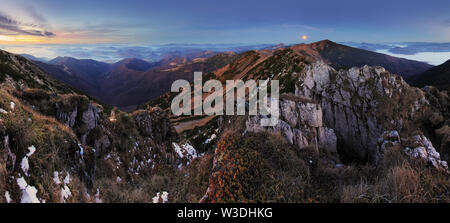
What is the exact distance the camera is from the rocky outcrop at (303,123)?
10.0 m

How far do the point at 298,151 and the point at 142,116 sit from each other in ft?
42.0

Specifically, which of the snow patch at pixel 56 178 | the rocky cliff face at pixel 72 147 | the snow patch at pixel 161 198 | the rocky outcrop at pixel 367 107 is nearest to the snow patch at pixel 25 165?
the rocky cliff face at pixel 72 147

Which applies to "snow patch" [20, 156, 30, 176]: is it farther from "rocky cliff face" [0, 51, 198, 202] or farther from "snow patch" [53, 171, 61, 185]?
"snow patch" [53, 171, 61, 185]

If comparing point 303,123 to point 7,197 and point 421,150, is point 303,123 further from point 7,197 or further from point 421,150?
point 7,197

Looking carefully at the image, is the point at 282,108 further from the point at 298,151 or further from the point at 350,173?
the point at 350,173

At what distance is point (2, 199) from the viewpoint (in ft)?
11.8

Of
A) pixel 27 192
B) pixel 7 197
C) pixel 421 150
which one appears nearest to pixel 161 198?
pixel 27 192

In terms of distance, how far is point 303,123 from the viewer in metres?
12.8

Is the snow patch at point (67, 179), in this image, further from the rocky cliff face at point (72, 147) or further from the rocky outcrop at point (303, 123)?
the rocky outcrop at point (303, 123)

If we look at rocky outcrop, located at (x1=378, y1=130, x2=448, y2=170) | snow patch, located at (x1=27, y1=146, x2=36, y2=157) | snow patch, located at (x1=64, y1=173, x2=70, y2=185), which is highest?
snow patch, located at (x1=27, y1=146, x2=36, y2=157)

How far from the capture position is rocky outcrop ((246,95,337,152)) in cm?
1002

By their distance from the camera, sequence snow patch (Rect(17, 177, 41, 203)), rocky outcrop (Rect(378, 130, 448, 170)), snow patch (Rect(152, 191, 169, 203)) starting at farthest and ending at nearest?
snow patch (Rect(152, 191, 169, 203)) → rocky outcrop (Rect(378, 130, 448, 170)) → snow patch (Rect(17, 177, 41, 203))

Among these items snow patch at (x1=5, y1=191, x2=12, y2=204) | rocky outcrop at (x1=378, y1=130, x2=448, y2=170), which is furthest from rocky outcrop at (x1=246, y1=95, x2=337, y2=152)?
snow patch at (x1=5, y1=191, x2=12, y2=204)
